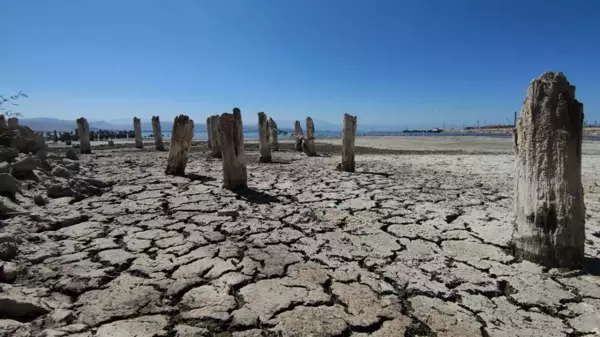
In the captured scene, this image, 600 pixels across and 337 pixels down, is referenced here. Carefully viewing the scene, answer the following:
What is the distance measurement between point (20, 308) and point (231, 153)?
4.61 meters

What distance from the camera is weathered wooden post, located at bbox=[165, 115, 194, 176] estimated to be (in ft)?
28.5

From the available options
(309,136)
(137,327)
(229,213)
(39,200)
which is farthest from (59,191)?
(309,136)

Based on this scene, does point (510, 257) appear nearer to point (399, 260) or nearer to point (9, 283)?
point (399, 260)

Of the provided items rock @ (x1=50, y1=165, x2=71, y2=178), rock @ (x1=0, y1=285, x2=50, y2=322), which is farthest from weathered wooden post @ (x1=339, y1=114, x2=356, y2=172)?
rock @ (x1=0, y1=285, x2=50, y2=322)

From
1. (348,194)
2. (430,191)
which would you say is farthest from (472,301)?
(430,191)

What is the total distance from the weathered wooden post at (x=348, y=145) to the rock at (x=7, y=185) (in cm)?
709

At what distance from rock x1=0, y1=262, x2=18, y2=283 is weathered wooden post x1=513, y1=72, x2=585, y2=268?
188 inches

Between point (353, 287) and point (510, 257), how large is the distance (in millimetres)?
1802

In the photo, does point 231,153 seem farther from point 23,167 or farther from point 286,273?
point 286,273

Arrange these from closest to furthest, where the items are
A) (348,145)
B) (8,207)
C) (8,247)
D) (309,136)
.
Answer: (8,247)
(8,207)
(348,145)
(309,136)

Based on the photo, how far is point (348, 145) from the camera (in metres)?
9.68

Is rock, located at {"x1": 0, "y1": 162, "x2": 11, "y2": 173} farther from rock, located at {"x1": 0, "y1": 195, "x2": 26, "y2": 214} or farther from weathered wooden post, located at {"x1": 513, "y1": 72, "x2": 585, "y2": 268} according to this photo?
weathered wooden post, located at {"x1": 513, "y1": 72, "x2": 585, "y2": 268}

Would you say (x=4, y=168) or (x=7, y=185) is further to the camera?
(x=4, y=168)

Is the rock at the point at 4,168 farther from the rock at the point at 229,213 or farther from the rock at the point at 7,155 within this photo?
the rock at the point at 229,213
